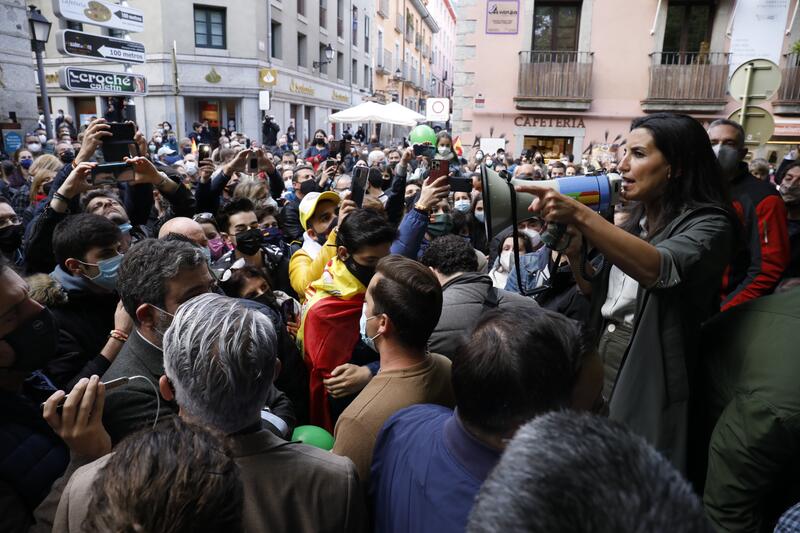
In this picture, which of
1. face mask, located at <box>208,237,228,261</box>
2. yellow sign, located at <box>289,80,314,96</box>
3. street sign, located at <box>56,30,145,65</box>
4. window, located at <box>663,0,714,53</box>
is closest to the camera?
face mask, located at <box>208,237,228,261</box>

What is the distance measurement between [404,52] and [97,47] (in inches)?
1579

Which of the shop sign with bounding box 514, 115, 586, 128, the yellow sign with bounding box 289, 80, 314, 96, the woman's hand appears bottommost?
the woman's hand

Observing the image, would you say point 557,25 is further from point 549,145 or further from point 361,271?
Result: point 361,271

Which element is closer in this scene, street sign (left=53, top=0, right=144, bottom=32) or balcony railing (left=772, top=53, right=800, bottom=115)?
street sign (left=53, top=0, right=144, bottom=32)

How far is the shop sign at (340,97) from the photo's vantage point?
30763 mm

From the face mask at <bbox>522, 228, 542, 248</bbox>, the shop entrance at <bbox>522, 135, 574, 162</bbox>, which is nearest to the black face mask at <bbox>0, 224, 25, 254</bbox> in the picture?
the face mask at <bbox>522, 228, 542, 248</bbox>

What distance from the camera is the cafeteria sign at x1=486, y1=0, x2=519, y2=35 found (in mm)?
14766

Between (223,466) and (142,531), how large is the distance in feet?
0.48

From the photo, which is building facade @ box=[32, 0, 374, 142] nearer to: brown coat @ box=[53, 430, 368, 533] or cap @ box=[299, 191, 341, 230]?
cap @ box=[299, 191, 341, 230]

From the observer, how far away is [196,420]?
52.2 inches

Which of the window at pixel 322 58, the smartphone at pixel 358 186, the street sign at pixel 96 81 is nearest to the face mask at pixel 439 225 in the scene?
the smartphone at pixel 358 186

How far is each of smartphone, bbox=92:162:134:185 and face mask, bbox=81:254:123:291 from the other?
0.89m

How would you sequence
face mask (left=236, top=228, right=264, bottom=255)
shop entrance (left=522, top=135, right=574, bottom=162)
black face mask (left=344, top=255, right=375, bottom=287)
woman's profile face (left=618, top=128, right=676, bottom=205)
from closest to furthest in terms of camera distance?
woman's profile face (left=618, top=128, right=676, bottom=205), black face mask (left=344, top=255, right=375, bottom=287), face mask (left=236, top=228, right=264, bottom=255), shop entrance (left=522, top=135, right=574, bottom=162)

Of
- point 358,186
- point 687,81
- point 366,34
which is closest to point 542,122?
point 687,81
